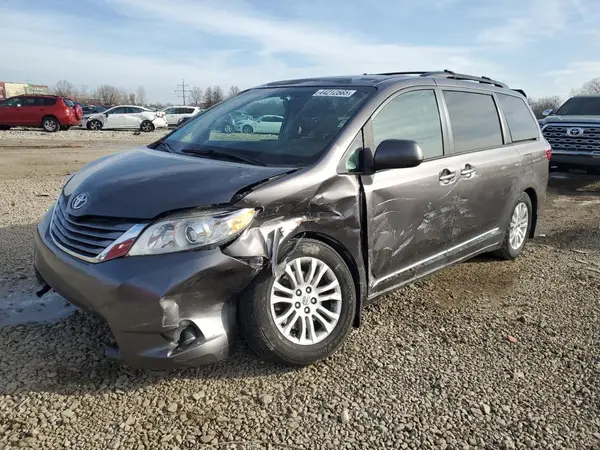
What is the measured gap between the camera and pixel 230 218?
9.11ft

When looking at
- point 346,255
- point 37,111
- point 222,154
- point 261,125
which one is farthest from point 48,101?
point 346,255

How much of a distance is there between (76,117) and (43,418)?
24411 millimetres

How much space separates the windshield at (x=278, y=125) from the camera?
340 cm

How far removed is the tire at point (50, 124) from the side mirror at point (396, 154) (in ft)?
80.2

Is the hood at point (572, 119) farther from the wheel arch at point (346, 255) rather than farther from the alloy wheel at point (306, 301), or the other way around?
the alloy wheel at point (306, 301)

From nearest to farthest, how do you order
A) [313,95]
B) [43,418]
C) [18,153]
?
[43,418]
[313,95]
[18,153]

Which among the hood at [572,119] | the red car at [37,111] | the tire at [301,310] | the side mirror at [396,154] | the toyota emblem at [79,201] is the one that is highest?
the red car at [37,111]

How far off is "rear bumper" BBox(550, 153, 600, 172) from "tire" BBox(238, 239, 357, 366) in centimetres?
863

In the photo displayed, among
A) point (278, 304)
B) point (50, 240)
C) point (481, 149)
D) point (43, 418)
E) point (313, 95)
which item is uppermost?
point (313, 95)

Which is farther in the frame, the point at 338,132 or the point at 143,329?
the point at 338,132

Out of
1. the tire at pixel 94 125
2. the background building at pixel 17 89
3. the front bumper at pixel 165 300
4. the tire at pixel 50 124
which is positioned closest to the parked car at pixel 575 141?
the front bumper at pixel 165 300

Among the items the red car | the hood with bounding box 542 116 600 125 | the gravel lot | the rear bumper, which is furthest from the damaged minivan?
the red car

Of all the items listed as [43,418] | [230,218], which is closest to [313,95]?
[230,218]

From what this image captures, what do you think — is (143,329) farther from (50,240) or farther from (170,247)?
(50,240)
